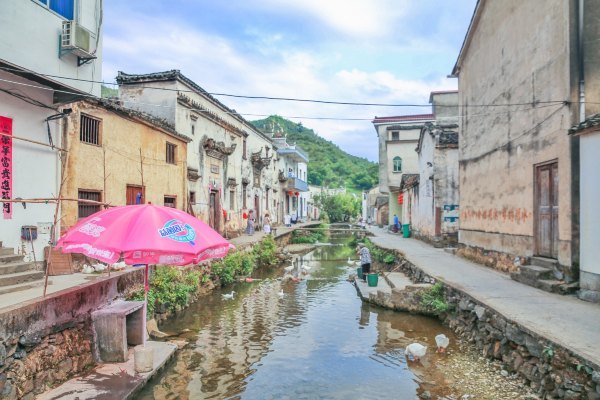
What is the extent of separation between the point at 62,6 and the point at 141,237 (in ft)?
24.4

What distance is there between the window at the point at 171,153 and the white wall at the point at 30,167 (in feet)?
19.6

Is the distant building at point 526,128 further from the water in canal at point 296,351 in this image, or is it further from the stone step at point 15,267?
the stone step at point 15,267

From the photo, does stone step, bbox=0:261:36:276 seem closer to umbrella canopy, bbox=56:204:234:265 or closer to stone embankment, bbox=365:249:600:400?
umbrella canopy, bbox=56:204:234:265

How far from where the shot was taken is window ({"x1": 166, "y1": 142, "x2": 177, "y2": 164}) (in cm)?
1639

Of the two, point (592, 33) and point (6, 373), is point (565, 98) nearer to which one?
point (592, 33)

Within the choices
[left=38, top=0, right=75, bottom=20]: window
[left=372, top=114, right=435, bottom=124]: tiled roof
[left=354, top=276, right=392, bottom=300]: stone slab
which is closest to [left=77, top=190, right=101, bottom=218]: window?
[left=38, top=0, right=75, bottom=20]: window

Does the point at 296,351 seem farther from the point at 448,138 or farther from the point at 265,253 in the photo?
the point at 448,138

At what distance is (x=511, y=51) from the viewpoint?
11.8 meters

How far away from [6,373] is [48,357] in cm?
82

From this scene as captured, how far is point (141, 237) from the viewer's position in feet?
18.1

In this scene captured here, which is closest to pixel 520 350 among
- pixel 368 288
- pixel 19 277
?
pixel 368 288

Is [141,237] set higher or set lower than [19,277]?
higher

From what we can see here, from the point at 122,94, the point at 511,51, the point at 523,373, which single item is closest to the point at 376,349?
the point at 523,373

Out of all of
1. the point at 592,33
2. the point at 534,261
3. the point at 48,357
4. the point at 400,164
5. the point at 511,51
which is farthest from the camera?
the point at 400,164
